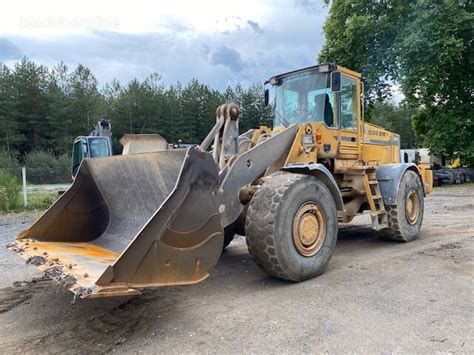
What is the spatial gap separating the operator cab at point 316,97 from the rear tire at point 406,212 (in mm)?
1391

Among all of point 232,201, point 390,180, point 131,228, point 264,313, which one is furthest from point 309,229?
point 390,180

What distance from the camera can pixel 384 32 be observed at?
2102 cm

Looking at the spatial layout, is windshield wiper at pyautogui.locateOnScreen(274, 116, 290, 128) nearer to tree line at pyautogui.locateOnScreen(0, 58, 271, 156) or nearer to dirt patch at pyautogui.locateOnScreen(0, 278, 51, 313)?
dirt patch at pyautogui.locateOnScreen(0, 278, 51, 313)

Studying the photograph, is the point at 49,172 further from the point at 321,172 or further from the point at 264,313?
the point at 264,313

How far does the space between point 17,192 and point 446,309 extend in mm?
12550

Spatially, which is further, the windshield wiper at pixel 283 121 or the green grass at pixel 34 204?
the green grass at pixel 34 204

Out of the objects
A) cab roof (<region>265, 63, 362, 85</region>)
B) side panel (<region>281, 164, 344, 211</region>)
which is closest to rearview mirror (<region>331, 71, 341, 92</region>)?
cab roof (<region>265, 63, 362, 85</region>)

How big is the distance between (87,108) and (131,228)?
136 feet

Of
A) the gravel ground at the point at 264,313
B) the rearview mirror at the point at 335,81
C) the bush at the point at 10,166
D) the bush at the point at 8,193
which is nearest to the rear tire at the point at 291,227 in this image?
the gravel ground at the point at 264,313

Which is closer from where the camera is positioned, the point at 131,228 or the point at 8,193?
the point at 131,228

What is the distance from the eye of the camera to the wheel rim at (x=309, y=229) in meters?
4.95

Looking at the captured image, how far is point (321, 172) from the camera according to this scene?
543 cm

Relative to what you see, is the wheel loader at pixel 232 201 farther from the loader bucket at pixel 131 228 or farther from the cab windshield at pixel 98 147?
the cab windshield at pixel 98 147

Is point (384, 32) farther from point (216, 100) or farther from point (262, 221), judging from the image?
point (216, 100)
